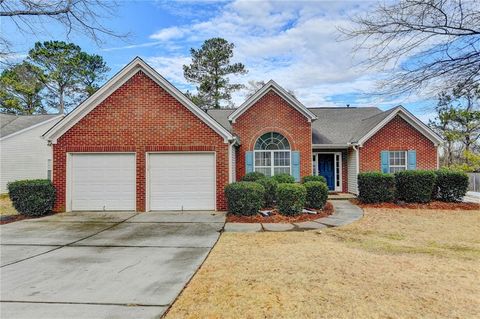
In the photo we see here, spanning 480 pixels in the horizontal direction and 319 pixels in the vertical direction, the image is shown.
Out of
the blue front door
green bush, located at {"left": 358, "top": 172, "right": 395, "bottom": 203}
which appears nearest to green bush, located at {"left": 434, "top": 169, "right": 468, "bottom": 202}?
green bush, located at {"left": 358, "top": 172, "right": 395, "bottom": 203}

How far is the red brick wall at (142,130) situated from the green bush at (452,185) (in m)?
9.57

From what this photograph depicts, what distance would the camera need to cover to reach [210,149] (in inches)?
468

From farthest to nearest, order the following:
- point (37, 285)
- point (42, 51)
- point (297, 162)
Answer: point (42, 51) < point (297, 162) < point (37, 285)

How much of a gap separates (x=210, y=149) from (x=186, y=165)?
1.14m

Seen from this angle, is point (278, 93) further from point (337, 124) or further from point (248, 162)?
point (337, 124)

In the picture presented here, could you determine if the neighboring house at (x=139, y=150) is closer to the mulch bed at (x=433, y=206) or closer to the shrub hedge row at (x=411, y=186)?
the shrub hedge row at (x=411, y=186)

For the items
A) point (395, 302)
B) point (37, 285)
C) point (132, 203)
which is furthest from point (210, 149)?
point (395, 302)

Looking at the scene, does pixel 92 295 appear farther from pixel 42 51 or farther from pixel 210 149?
pixel 42 51

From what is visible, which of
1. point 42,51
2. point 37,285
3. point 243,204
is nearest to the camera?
point 37,285

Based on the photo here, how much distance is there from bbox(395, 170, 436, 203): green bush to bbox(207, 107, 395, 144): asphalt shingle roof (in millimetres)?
3597

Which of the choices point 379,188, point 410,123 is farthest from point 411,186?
point 410,123

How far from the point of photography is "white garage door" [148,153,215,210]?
1192cm

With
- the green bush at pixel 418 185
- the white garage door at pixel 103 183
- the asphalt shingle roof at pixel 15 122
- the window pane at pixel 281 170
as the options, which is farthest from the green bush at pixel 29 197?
the green bush at pixel 418 185

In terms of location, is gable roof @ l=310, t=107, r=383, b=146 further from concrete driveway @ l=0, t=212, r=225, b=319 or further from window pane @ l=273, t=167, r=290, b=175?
concrete driveway @ l=0, t=212, r=225, b=319
